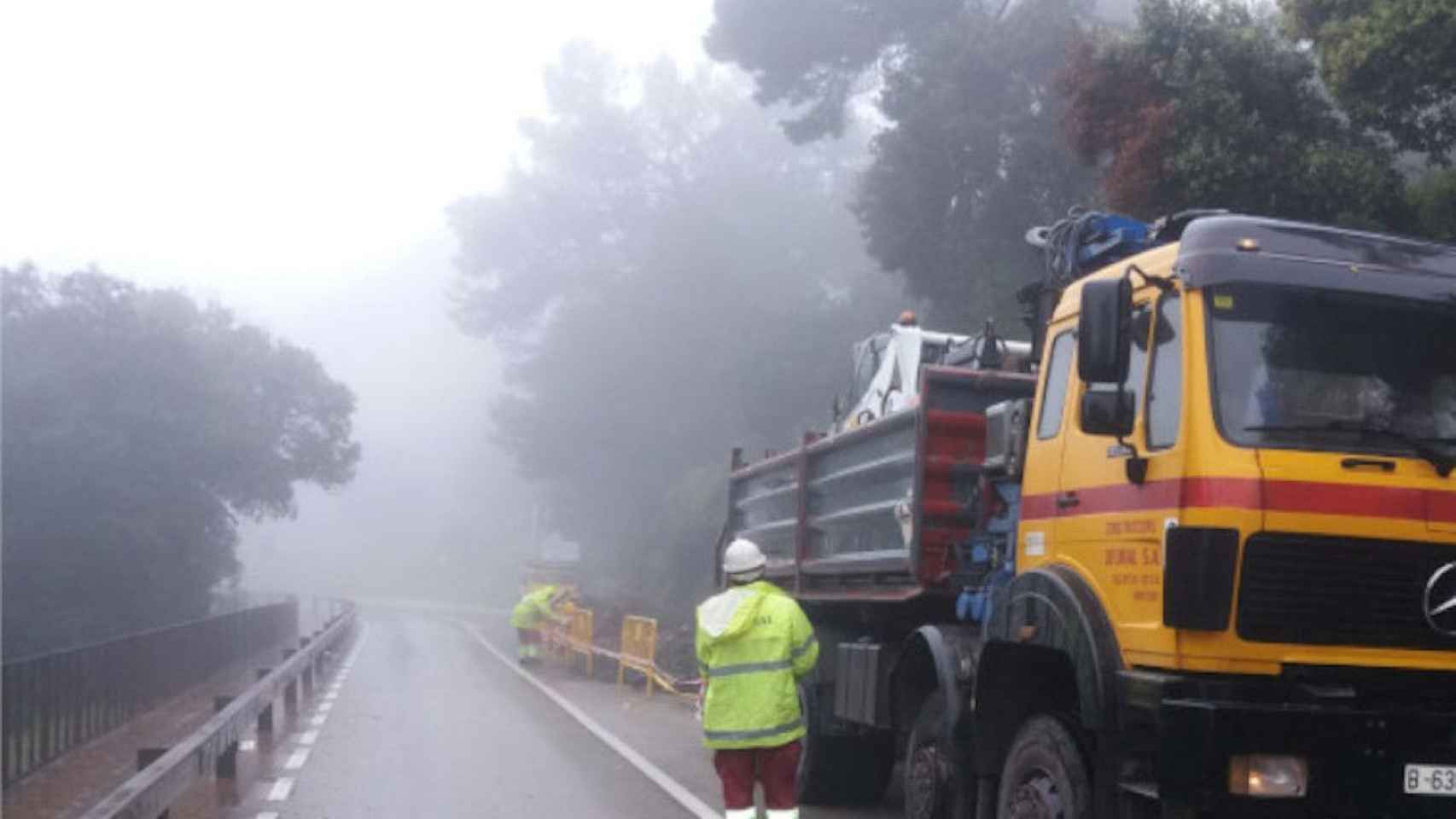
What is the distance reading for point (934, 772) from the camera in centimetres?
790

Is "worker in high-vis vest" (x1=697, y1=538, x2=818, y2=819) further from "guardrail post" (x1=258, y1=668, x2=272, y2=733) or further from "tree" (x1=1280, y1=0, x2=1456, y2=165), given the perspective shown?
"guardrail post" (x1=258, y1=668, x2=272, y2=733)

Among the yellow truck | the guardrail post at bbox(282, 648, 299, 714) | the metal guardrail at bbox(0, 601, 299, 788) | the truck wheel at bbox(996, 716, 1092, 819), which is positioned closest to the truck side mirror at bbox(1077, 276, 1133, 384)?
the yellow truck

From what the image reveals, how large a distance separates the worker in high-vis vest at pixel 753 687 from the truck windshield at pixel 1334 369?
7.68ft

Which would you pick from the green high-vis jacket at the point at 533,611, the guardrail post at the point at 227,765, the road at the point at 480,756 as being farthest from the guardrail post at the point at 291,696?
the green high-vis jacket at the point at 533,611

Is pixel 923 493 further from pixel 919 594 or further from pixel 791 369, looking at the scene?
pixel 791 369

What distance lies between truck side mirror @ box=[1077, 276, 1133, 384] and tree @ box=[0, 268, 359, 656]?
27872 millimetres

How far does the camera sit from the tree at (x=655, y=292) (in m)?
43.8

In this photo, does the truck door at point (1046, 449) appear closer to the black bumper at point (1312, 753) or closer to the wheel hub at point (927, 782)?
the wheel hub at point (927, 782)

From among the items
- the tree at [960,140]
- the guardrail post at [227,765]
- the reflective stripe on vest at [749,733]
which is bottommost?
the guardrail post at [227,765]

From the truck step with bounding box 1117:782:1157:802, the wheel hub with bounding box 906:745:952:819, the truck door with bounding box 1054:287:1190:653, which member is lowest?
the wheel hub with bounding box 906:745:952:819

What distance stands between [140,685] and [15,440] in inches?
531

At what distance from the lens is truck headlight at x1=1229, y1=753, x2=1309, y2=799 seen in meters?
5.38

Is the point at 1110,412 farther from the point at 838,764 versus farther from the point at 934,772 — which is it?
the point at 838,764

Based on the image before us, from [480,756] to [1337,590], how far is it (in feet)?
31.9
